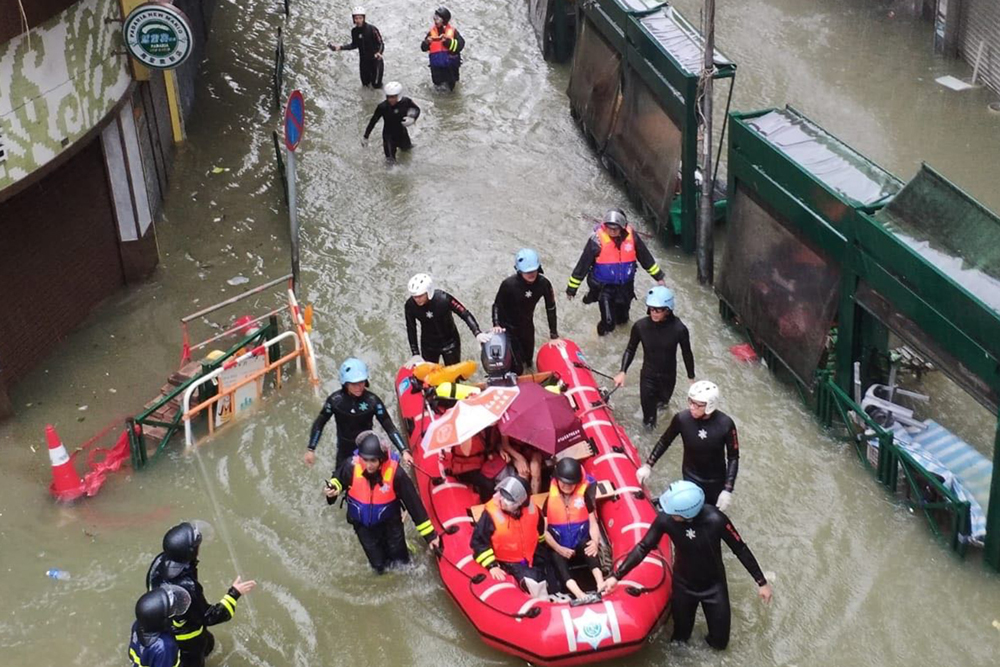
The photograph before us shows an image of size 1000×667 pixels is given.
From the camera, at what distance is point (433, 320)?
11.6m

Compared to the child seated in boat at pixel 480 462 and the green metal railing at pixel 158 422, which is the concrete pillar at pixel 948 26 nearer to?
the green metal railing at pixel 158 422

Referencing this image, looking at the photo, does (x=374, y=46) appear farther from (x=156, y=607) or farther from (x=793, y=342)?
(x=156, y=607)

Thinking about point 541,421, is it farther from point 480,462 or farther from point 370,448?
point 370,448

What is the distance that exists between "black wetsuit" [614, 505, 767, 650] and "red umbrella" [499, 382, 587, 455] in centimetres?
103

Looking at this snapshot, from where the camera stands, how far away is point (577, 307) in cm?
1396

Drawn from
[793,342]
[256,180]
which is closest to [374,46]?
[256,180]

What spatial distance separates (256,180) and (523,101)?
498cm

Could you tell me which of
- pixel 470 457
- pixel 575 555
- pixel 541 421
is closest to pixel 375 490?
pixel 470 457

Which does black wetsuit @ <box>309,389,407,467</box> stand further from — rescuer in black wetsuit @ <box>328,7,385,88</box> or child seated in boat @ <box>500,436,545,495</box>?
rescuer in black wetsuit @ <box>328,7,385,88</box>

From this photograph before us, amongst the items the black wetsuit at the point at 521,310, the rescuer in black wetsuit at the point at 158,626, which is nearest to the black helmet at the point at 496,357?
the black wetsuit at the point at 521,310

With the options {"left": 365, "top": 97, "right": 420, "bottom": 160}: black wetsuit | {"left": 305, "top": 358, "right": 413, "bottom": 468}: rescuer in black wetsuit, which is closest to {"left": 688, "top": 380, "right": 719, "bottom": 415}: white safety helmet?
{"left": 305, "top": 358, "right": 413, "bottom": 468}: rescuer in black wetsuit

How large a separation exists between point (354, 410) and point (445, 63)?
1076cm

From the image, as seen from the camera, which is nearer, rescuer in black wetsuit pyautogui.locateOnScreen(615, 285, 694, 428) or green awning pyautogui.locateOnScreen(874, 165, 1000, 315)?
green awning pyautogui.locateOnScreen(874, 165, 1000, 315)

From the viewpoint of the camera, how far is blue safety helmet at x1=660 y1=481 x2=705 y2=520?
8.25 m
